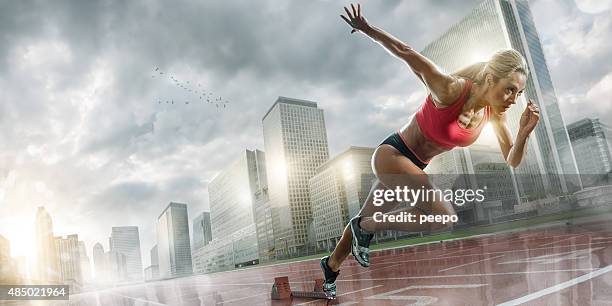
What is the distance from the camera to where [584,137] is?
135 m

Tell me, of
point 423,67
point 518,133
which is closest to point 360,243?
point 518,133

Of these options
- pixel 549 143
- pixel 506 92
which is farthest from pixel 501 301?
pixel 549 143

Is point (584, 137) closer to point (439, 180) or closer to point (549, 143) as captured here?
point (549, 143)

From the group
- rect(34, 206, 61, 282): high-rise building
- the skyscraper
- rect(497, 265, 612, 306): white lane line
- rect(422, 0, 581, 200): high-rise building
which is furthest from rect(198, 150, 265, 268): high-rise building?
rect(497, 265, 612, 306): white lane line

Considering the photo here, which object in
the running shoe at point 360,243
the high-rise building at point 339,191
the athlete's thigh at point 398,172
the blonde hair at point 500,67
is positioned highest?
the high-rise building at point 339,191

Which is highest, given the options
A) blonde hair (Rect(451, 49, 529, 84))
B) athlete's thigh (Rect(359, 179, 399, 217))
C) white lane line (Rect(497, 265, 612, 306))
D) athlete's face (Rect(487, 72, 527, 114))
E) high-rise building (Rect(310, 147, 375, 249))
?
high-rise building (Rect(310, 147, 375, 249))

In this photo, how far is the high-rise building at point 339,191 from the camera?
103875 millimetres

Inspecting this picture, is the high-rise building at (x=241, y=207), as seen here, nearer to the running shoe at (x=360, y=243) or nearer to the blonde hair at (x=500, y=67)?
the running shoe at (x=360, y=243)

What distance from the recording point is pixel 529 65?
315 ft

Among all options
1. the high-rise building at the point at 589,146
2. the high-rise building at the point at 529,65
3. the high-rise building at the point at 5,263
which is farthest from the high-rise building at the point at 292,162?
the high-rise building at the point at 5,263

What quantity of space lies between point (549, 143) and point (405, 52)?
388 ft

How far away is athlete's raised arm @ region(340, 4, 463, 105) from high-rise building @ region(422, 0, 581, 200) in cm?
8824

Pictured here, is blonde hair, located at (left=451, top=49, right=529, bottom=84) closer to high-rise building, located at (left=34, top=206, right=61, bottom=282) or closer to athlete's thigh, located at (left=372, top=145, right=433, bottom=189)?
athlete's thigh, located at (left=372, top=145, right=433, bottom=189)

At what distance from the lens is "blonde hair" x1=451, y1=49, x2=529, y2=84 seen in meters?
3.61
